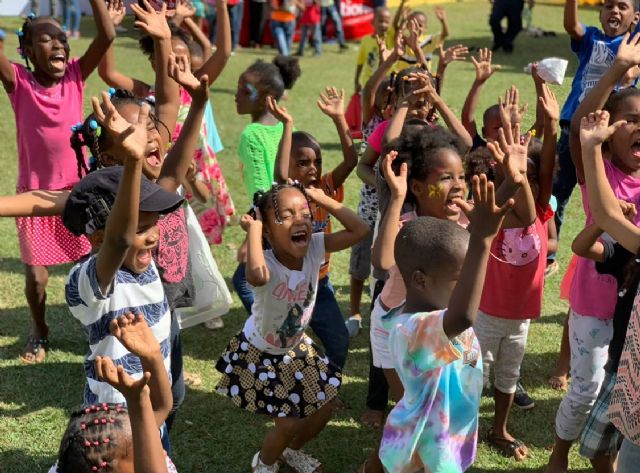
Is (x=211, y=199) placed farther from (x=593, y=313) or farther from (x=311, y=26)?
(x=311, y=26)

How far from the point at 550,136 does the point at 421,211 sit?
692 millimetres

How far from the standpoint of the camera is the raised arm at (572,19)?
227 inches

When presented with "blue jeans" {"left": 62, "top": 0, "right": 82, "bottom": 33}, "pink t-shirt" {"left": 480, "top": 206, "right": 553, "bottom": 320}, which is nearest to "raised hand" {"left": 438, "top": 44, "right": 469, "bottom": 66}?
"pink t-shirt" {"left": 480, "top": 206, "right": 553, "bottom": 320}

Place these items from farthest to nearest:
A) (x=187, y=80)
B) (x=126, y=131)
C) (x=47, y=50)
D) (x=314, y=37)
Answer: (x=314, y=37) < (x=47, y=50) < (x=187, y=80) < (x=126, y=131)

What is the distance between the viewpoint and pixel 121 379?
7.05 feet

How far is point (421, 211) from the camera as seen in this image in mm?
3740

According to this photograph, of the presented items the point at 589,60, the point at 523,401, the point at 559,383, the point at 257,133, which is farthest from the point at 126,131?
the point at 589,60

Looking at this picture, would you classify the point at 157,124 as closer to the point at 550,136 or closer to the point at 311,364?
the point at 311,364

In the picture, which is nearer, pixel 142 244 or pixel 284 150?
pixel 142 244

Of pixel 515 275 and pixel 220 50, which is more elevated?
pixel 220 50

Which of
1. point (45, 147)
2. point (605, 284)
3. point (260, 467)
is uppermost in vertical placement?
point (45, 147)

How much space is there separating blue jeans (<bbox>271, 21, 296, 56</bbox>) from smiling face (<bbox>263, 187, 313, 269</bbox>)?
1269 cm

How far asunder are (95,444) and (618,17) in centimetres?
515

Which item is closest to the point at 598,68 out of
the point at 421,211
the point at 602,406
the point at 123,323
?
the point at 421,211
